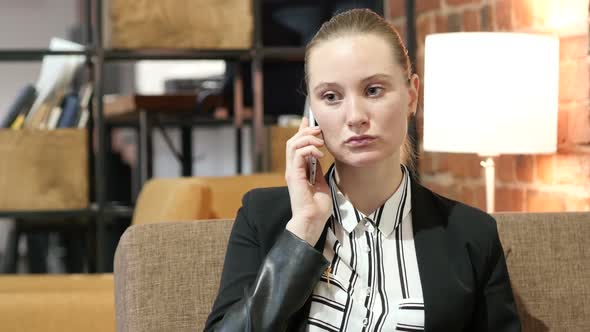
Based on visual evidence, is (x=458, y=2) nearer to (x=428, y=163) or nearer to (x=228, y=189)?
(x=428, y=163)

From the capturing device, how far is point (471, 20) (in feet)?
10.5

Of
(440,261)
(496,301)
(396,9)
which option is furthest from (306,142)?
(396,9)

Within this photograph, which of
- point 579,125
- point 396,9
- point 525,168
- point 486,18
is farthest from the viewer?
point 396,9

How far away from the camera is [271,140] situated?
376cm

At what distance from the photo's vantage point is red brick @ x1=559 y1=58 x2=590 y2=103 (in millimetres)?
2531

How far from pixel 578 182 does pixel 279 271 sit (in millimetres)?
1386

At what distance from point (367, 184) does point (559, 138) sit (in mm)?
1272

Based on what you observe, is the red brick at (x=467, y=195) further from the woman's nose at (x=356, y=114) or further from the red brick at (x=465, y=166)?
the woman's nose at (x=356, y=114)

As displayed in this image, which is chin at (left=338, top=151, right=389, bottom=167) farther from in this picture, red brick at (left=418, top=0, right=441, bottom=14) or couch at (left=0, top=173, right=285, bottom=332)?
red brick at (left=418, top=0, right=441, bottom=14)

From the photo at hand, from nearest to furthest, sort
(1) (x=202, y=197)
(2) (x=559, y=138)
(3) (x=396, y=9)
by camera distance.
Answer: (2) (x=559, y=138) < (1) (x=202, y=197) < (3) (x=396, y=9)

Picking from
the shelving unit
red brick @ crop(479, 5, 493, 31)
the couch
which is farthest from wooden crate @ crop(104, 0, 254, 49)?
red brick @ crop(479, 5, 493, 31)

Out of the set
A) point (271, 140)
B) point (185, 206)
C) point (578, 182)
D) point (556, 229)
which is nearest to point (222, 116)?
point (271, 140)

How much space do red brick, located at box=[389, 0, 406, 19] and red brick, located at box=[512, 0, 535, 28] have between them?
86cm

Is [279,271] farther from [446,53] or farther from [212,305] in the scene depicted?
[446,53]
